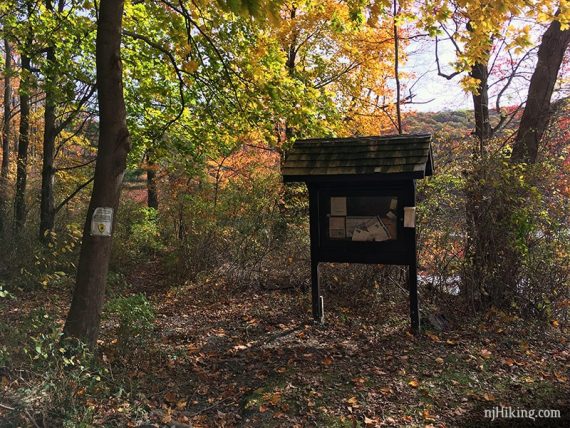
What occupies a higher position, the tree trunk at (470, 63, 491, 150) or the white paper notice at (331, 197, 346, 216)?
the tree trunk at (470, 63, 491, 150)

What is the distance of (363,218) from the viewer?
6441mm

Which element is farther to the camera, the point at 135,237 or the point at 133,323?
the point at 135,237

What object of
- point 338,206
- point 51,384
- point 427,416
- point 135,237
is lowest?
point 427,416

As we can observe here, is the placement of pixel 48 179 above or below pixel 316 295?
above

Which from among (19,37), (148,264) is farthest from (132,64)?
(148,264)

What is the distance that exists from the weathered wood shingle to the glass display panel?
0.46m

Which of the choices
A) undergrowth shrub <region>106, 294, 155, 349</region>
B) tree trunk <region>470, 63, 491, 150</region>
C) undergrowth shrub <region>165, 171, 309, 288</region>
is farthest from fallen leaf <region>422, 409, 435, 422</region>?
tree trunk <region>470, 63, 491, 150</region>

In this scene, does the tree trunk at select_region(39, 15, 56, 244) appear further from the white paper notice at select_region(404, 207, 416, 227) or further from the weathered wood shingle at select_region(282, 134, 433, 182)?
the white paper notice at select_region(404, 207, 416, 227)

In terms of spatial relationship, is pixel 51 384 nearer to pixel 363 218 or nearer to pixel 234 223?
pixel 363 218

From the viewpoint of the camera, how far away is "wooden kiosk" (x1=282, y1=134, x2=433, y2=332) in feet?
20.1

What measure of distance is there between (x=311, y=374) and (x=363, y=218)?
2.40m

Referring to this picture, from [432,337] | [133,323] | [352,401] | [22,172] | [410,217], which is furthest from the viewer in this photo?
[22,172]

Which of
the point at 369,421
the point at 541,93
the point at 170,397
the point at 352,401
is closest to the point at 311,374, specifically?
the point at 352,401

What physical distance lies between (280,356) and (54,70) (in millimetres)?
7924
